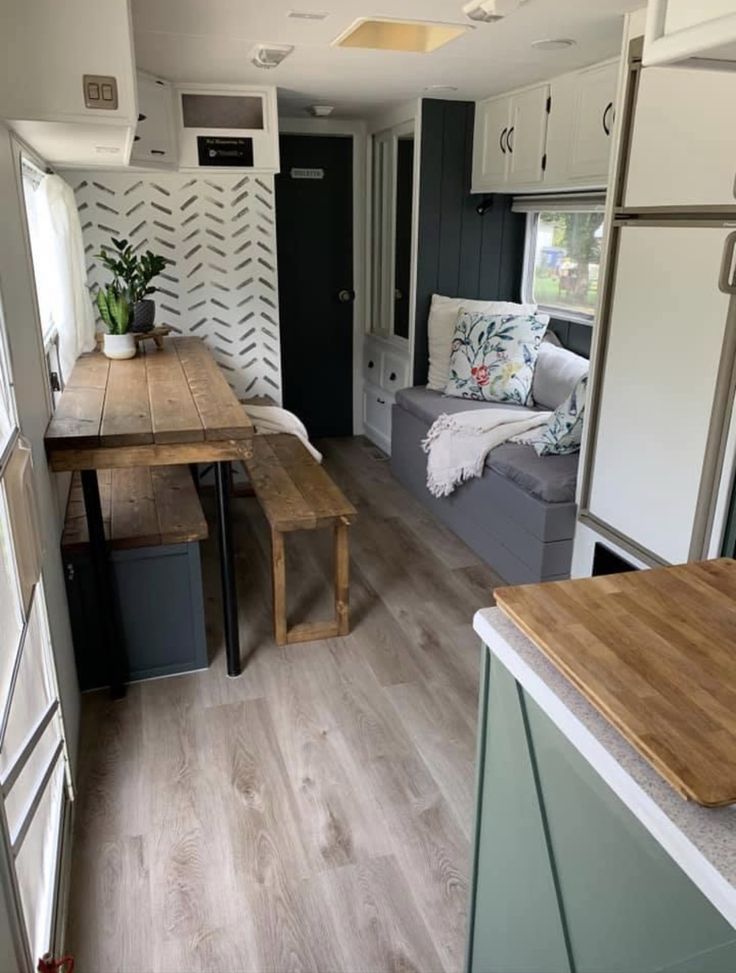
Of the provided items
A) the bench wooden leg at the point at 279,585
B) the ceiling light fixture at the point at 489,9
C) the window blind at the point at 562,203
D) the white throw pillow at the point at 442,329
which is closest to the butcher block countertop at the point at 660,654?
the bench wooden leg at the point at 279,585

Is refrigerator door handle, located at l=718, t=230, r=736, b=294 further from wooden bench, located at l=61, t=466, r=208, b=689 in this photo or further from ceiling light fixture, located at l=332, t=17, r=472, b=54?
wooden bench, located at l=61, t=466, r=208, b=689

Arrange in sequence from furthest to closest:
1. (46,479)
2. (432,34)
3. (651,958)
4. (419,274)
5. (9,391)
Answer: (419,274), (432,34), (46,479), (9,391), (651,958)

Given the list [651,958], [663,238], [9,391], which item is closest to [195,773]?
[9,391]

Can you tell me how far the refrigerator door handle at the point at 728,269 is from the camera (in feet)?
6.78

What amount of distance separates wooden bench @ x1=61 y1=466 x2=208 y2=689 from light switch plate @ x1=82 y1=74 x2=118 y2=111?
1266mm

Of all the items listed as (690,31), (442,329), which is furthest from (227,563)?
(442,329)

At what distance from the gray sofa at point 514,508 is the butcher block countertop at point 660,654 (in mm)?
1704

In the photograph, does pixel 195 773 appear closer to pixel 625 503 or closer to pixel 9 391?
pixel 9 391

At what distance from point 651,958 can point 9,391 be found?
1.60 metres

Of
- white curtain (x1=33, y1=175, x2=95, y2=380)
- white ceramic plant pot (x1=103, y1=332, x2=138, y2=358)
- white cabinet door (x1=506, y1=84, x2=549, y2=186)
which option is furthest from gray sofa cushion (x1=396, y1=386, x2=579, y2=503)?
white curtain (x1=33, y1=175, x2=95, y2=380)

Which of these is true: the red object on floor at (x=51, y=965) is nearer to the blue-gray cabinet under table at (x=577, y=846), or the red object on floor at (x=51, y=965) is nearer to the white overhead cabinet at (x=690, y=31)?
the blue-gray cabinet under table at (x=577, y=846)

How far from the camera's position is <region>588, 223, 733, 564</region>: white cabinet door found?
2219 mm

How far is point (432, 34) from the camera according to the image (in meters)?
2.77

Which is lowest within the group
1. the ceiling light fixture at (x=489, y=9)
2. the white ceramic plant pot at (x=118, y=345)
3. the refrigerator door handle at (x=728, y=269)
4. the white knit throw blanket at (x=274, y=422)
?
the white knit throw blanket at (x=274, y=422)
